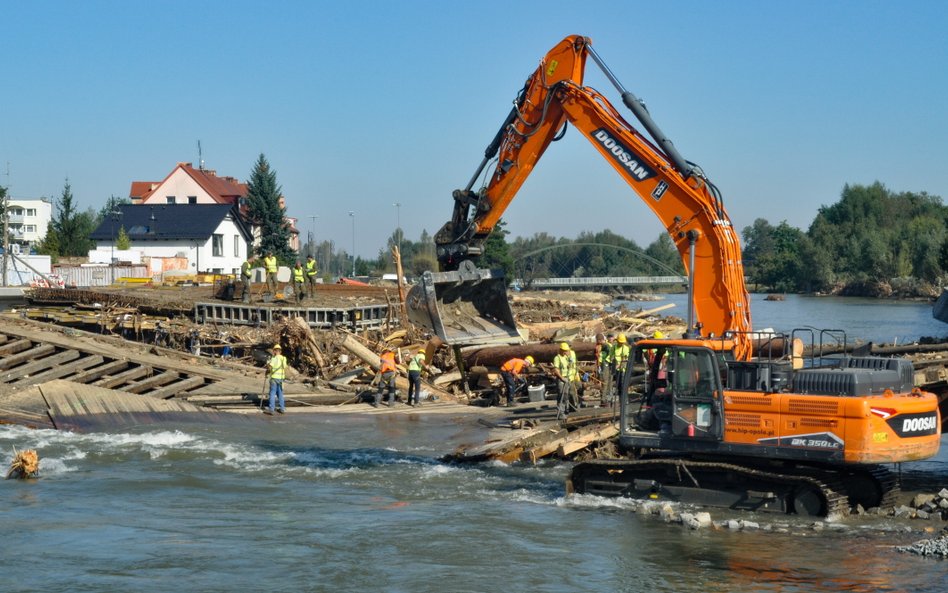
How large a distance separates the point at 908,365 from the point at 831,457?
1721 millimetres

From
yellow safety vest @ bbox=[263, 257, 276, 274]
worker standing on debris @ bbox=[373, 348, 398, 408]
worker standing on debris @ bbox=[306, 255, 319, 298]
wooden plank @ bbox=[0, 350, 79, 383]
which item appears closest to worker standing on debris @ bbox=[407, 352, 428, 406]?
worker standing on debris @ bbox=[373, 348, 398, 408]

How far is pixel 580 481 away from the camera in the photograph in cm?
1475

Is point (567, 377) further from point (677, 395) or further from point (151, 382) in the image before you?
point (151, 382)

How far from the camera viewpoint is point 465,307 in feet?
61.9

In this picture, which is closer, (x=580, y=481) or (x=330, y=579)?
(x=330, y=579)

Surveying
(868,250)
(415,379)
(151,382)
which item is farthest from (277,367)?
(868,250)

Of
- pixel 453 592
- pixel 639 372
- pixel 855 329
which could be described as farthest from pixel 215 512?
pixel 855 329

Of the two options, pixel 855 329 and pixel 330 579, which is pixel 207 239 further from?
pixel 330 579

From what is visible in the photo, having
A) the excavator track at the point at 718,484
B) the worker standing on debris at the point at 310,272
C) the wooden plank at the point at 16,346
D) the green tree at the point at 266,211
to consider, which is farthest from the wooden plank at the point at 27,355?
the green tree at the point at 266,211

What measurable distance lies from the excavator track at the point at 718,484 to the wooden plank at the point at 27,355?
50.0 feet

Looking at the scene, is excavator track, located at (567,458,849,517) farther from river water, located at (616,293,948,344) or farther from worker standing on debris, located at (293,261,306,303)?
river water, located at (616,293,948,344)

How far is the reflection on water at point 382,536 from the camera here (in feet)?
37.0

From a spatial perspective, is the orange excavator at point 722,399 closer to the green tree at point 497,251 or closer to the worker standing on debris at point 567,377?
the worker standing on debris at point 567,377

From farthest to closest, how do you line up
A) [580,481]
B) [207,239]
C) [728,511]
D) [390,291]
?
[207,239] → [390,291] → [580,481] → [728,511]
